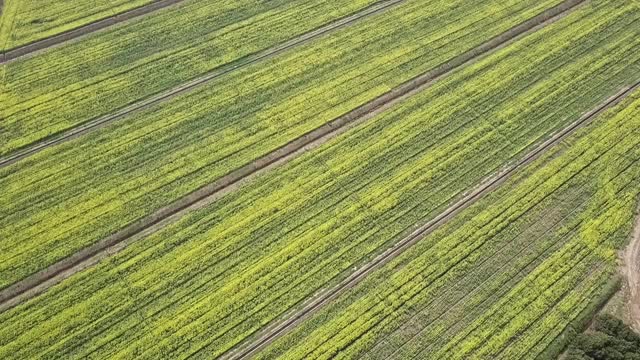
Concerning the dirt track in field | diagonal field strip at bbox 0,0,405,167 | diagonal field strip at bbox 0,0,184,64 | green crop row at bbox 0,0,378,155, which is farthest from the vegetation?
diagonal field strip at bbox 0,0,184,64

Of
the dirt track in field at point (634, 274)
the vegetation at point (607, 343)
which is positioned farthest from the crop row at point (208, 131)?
the vegetation at point (607, 343)

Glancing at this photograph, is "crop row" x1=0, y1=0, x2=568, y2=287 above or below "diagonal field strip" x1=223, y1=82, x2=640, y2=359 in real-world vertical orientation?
above

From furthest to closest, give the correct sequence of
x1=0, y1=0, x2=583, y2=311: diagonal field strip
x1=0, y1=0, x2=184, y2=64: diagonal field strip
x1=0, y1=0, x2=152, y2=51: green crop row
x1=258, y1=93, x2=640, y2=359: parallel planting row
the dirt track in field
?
x1=0, y1=0, x2=152, y2=51: green crop row
x1=0, y1=0, x2=184, y2=64: diagonal field strip
x1=0, y1=0, x2=583, y2=311: diagonal field strip
the dirt track in field
x1=258, y1=93, x2=640, y2=359: parallel planting row

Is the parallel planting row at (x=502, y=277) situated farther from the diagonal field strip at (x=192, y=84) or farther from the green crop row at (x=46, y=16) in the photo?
the green crop row at (x=46, y=16)

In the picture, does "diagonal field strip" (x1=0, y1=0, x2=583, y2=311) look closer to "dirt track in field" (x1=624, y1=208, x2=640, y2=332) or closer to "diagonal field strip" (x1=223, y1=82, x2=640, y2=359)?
"diagonal field strip" (x1=223, y1=82, x2=640, y2=359)

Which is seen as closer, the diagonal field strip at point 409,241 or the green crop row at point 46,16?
the diagonal field strip at point 409,241

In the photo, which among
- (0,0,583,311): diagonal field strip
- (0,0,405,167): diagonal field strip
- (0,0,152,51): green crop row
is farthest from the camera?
(0,0,152,51): green crop row

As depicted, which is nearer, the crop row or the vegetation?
the vegetation
